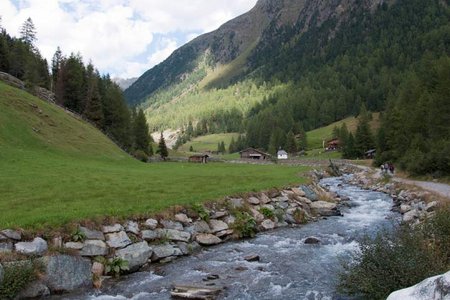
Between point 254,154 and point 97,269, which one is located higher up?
point 254,154

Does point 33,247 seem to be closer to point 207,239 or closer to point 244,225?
point 207,239

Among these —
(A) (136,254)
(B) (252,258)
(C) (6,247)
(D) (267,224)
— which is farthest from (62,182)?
(B) (252,258)

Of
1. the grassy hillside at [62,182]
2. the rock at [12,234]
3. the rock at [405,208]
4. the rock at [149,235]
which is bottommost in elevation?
the rock at [405,208]

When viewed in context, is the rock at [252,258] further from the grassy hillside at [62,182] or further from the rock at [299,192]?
the rock at [299,192]

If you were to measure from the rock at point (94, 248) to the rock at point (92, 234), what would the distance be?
291mm

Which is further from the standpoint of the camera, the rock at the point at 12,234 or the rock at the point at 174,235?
the rock at the point at 174,235

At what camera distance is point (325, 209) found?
115 ft

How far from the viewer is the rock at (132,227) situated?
21500 millimetres

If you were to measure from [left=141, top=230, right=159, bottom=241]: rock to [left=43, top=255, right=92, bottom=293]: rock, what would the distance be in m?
4.03

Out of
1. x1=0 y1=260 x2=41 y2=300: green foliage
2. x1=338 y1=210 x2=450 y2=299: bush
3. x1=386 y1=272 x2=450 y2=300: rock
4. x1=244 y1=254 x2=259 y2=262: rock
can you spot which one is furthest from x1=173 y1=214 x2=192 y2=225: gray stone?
x1=386 y1=272 x2=450 y2=300: rock

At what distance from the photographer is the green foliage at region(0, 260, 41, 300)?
1488cm

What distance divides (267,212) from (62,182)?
17218 millimetres

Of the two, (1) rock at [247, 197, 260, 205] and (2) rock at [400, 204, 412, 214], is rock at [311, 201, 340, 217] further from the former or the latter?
(1) rock at [247, 197, 260, 205]

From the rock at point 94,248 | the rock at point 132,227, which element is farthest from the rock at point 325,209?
the rock at point 94,248
